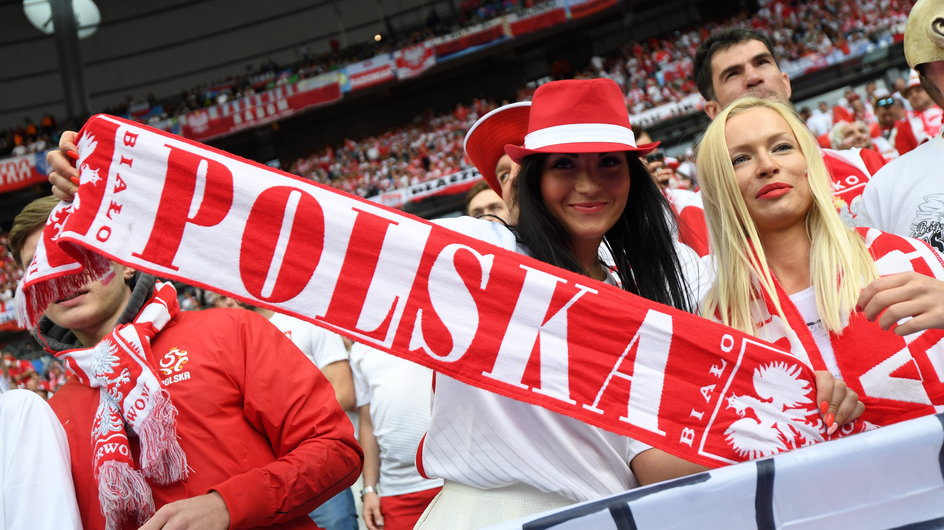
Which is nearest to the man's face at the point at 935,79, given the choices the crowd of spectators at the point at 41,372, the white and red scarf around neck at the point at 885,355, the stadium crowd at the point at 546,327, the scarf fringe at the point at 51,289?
the stadium crowd at the point at 546,327

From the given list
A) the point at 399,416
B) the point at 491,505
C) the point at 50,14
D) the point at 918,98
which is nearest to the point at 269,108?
the point at 50,14

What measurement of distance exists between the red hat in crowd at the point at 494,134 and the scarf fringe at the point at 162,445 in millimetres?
852

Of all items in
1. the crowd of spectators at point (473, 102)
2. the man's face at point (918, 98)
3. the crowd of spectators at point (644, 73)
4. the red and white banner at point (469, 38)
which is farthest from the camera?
the red and white banner at point (469, 38)

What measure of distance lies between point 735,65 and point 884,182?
41.7 inches

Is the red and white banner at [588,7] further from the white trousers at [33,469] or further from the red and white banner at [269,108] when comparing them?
the white trousers at [33,469]

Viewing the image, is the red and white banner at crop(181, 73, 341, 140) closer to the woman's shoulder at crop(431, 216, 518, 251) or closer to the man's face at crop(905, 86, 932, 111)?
the man's face at crop(905, 86, 932, 111)

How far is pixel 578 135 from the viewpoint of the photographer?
1.55m

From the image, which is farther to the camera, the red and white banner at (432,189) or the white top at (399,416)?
the red and white banner at (432,189)

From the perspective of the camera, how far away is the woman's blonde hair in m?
1.49

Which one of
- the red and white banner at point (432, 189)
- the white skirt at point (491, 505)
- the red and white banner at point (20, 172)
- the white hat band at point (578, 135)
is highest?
the red and white banner at point (20, 172)

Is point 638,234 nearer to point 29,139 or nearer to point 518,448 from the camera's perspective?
point 518,448

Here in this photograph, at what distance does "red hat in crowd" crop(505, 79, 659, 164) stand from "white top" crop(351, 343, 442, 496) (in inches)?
58.2

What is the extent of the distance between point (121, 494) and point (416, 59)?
64.8 ft

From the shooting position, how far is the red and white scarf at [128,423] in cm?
150
